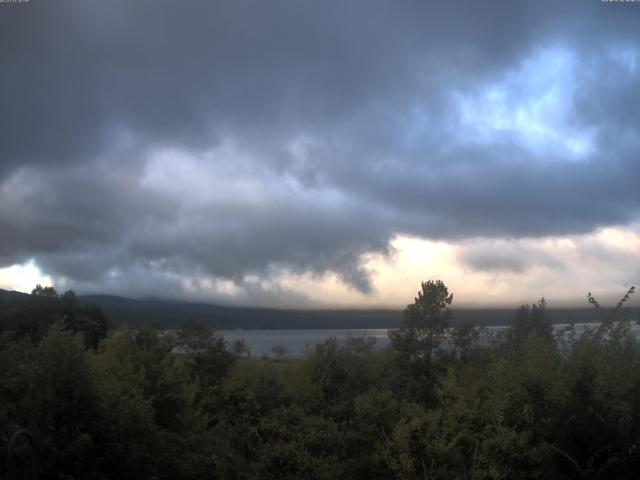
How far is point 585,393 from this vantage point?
34.3 ft

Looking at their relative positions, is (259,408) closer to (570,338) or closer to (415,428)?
(415,428)

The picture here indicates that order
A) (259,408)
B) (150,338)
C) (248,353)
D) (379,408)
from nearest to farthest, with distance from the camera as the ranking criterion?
(379,408) → (150,338) → (259,408) → (248,353)

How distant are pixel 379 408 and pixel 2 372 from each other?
26.3 feet

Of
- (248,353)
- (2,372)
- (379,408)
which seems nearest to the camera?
(2,372)

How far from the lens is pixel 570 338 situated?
44.0ft

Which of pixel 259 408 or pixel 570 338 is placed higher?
pixel 570 338

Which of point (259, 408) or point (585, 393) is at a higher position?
point (585, 393)

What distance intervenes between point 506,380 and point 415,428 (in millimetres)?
2117

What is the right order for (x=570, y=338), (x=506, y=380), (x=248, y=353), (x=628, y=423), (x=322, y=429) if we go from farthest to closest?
(x=248, y=353), (x=322, y=429), (x=570, y=338), (x=506, y=380), (x=628, y=423)

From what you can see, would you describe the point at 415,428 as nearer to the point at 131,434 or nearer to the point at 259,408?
the point at 131,434

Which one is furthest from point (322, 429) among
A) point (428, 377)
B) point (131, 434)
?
point (428, 377)

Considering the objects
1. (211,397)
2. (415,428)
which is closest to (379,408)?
(415,428)

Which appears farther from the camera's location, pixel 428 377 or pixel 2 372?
pixel 428 377

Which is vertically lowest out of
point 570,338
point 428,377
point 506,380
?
point 428,377
